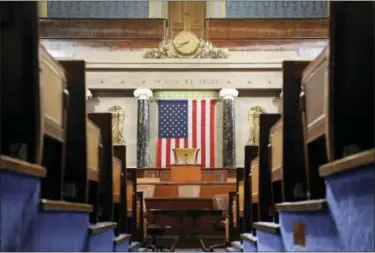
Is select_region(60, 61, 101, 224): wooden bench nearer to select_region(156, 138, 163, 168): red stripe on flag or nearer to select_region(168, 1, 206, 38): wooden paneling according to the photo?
select_region(156, 138, 163, 168): red stripe on flag

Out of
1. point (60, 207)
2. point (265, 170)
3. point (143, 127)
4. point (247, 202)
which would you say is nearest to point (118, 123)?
point (143, 127)

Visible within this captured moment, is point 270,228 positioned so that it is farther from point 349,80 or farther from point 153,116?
point 153,116

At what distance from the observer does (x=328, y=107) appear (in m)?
2.27

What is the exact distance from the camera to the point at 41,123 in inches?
→ 89.0

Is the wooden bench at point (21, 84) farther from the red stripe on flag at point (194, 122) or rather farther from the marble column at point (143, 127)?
the red stripe on flag at point (194, 122)

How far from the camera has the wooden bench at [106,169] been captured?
402 cm

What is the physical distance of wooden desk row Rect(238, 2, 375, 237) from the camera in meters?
2.26

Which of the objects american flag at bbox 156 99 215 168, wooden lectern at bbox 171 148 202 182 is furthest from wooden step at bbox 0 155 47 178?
american flag at bbox 156 99 215 168

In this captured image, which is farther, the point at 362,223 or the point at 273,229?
the point at 273,229

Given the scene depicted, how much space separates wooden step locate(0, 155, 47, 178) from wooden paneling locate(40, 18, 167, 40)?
10.5 meters

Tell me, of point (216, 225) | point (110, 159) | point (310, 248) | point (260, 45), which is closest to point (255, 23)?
point (260, 45)

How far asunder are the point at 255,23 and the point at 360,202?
1098 centimetres

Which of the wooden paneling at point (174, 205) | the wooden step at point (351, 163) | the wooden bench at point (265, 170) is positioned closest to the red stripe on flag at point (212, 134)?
the wooden paneling at point (174, 205)

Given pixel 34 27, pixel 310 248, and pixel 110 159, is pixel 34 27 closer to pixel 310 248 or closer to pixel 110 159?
pixel 310 248
